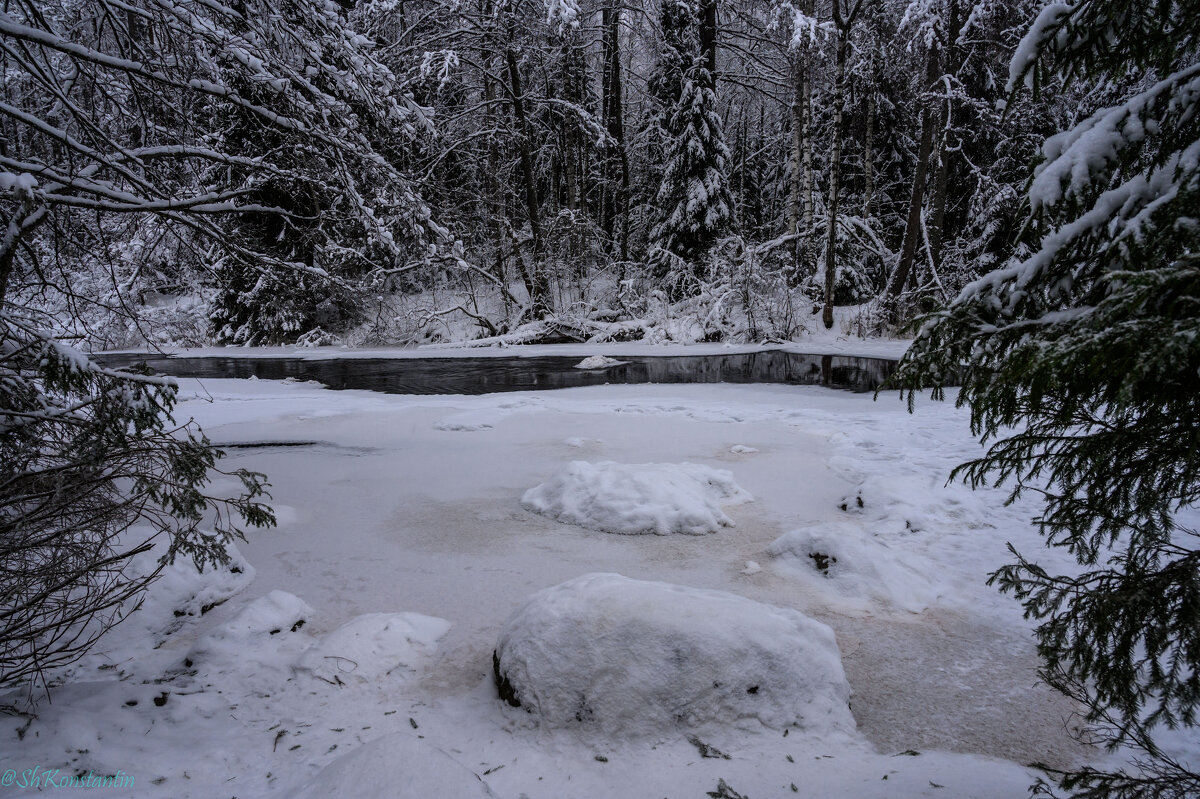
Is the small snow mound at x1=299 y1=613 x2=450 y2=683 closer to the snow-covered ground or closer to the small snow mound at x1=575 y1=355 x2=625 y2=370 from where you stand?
the snow-covered ground

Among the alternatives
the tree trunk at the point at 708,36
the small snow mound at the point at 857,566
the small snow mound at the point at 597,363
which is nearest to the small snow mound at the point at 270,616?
the small snow mound at the point at 857,566

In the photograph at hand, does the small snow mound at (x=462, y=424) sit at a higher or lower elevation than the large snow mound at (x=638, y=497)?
higher

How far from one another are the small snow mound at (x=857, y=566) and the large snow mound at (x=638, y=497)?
2.51 ft

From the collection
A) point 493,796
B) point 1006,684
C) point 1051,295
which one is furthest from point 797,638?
point 1051,295

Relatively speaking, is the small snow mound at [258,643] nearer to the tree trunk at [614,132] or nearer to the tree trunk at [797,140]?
the tree trunk at [797,140]

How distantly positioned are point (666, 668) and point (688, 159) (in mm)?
19731

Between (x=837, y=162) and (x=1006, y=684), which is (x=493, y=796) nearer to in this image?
(x=1006, y=684)

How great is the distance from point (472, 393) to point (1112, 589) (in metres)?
10.7

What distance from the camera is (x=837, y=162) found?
1595 centimetres

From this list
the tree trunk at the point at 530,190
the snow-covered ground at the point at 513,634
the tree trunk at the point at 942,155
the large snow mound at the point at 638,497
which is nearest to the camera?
the snow-covered ground at the point at 513,634

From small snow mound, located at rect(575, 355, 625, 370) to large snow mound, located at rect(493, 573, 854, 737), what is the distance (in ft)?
39.3

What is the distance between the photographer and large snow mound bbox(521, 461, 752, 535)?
475cm

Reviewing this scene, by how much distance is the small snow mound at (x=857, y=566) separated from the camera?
12.0 ft
